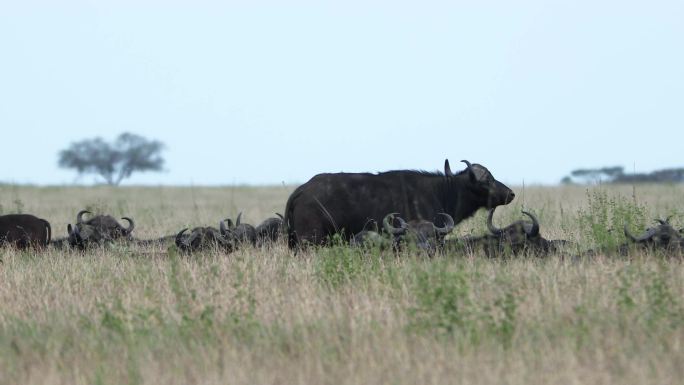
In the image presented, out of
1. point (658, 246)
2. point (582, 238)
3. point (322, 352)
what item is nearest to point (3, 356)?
point (322, 352)

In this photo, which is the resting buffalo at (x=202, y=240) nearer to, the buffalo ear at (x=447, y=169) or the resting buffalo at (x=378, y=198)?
the resting buffalo at (x=378, y=198)

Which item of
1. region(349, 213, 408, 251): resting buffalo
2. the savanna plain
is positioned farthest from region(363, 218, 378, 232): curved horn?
the savanna plain

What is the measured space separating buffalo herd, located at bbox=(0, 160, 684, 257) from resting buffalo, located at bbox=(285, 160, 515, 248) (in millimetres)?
12

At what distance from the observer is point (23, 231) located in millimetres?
16281

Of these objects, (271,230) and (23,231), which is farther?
(271,230)

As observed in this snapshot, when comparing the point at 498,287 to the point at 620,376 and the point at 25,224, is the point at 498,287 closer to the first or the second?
the point at 620,376

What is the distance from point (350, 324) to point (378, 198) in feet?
21.8

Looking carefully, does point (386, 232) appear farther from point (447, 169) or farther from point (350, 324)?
point (350, 324)

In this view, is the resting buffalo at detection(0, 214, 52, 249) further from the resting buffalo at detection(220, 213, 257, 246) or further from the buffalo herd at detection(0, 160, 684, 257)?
the resting buffalo at detection(220, 213, 257, 246)

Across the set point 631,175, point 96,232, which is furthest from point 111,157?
point 96,232

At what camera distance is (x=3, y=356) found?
7.61 meters

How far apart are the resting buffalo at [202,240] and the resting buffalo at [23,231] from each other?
A: 2191 mm

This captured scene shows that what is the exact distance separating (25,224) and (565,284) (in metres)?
9.51

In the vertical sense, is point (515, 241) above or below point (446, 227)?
below
